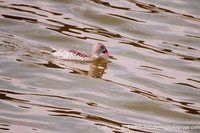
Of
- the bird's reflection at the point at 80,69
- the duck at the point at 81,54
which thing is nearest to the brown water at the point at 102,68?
the bird's reflection at the point at 80,69

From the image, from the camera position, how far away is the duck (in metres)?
11.9

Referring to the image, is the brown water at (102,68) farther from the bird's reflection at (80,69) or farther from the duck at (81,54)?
the duck at (81,54)

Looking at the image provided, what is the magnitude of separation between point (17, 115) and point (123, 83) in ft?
8.83

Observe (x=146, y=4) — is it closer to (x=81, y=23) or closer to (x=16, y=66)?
(x=81, y=23)

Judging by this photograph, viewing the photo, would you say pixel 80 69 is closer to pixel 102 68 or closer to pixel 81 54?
pixel 81 54

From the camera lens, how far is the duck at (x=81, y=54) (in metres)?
11.9

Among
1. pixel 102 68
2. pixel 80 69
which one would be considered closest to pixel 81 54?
pixel 80 69

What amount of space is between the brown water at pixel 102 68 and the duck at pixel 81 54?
15 centimetres

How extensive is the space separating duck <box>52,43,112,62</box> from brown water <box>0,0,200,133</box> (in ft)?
0.50

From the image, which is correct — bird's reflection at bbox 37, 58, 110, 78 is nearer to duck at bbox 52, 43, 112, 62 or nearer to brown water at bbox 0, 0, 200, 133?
brown water at bbox 0, 0, 200, 133

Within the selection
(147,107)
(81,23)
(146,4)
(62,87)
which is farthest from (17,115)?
(146,4)

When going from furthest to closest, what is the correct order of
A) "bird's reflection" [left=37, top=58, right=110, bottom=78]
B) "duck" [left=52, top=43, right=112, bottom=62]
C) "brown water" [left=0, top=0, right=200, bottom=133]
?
"duck" [left=52, top=43, right=112, bottom=62]
"bird's reflection" [left=37, top=58, right=110, bottom=78]
"brown water" [left=0, top=0, right=200, bottom=133]

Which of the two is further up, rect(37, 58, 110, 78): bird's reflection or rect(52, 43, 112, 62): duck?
rect(52, 43, 112, 62): duck

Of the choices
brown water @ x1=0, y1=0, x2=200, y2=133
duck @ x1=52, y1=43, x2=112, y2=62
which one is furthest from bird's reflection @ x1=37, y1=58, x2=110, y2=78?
duck @ x1=52, y1=43, x2=112, y2=62
